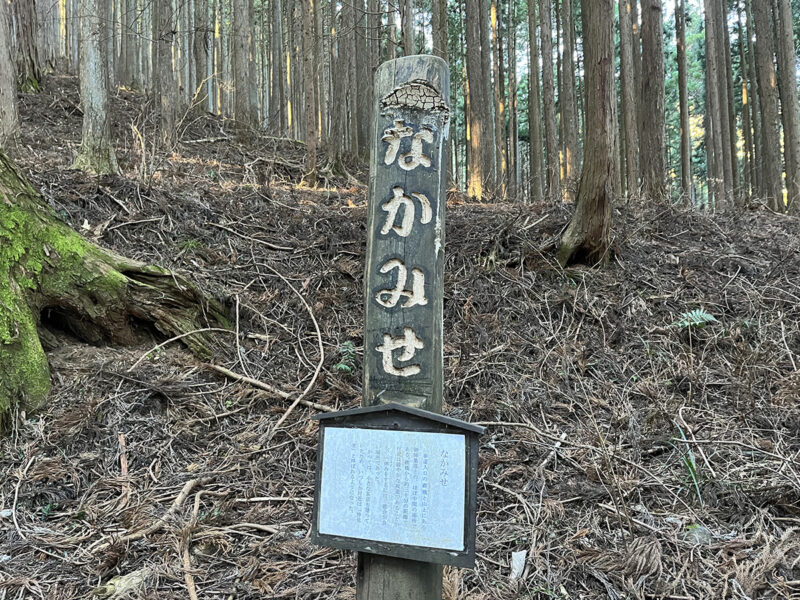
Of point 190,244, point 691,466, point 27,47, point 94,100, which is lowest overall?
point 691,466

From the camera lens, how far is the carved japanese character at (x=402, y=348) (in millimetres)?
2059

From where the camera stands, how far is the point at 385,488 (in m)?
1.94

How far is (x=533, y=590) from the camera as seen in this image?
2.34 m

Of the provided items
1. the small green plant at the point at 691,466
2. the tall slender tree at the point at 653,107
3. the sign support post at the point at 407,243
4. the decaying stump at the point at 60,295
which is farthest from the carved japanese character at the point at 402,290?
the tall slender tree at the point at 653,107

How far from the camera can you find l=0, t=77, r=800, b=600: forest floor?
8.09ft

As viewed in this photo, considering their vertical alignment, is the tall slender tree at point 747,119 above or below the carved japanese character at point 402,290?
above

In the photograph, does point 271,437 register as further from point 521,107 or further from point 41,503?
point 521,107

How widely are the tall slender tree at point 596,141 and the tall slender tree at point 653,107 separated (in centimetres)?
253

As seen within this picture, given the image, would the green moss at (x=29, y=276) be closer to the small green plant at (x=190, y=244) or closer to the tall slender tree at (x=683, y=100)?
the small green plant at (x=190, y=244)

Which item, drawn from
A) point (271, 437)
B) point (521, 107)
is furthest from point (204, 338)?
point (521, 107)

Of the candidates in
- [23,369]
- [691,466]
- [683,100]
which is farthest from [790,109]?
[23,369]

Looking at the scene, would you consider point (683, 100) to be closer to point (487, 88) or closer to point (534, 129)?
point (534, 129)

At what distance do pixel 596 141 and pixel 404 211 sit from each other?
12.1 ft

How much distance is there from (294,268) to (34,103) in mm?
8715
